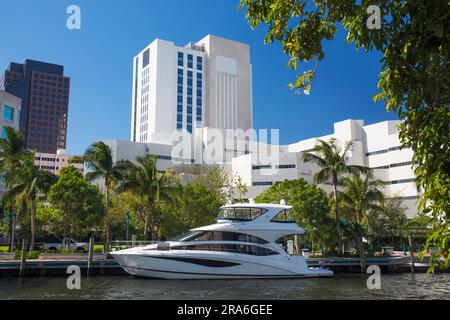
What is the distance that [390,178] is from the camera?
7650 cm

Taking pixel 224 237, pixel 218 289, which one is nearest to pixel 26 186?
pixel 224 237

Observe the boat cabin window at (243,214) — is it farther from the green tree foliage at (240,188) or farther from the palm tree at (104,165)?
the green tree foliage at (240,188)

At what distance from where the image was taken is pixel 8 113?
62.1 meters

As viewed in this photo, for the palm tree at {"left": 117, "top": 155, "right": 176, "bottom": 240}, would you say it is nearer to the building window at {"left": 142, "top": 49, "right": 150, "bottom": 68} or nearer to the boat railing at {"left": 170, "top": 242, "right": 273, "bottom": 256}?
the boat railing at {"left": 170, "top": 242, "right": 273, "bottom": 256}

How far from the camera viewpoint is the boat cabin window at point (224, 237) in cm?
2642

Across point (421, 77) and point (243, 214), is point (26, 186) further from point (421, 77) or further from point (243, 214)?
point (421, 77)

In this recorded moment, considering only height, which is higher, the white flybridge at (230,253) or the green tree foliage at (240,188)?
the green tree foliage at (240,188)

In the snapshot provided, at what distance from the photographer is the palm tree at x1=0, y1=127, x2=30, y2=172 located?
35875 millimetres

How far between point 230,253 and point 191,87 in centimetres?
9677

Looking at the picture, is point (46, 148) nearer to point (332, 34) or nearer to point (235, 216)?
point (235, 216)

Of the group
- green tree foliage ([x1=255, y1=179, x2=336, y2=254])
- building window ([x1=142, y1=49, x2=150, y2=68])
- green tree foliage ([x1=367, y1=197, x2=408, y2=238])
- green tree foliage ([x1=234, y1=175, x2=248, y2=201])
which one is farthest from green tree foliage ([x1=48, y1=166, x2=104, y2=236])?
building window ([x1=142, y1=49, x2=150, y2=68])

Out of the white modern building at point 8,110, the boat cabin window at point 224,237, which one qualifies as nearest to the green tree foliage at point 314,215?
the boat cabin window at point 224,237

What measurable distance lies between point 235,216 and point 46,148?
573ft

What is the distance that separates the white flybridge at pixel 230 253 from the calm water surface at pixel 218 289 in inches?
27.0
